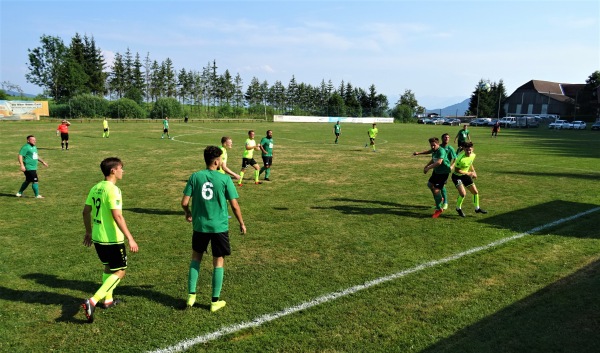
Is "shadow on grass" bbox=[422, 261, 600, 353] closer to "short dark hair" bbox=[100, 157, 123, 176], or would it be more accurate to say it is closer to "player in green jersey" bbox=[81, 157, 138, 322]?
"player in green jersey" bbox=[81, 157, 138, 322]

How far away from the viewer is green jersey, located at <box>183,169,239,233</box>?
5191mm

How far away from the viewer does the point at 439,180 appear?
33.8 feet

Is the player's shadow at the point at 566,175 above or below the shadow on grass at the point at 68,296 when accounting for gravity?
above

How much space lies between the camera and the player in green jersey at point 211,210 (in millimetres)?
5195

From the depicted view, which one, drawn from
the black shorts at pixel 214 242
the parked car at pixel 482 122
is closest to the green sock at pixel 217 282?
the black shorts at pixel 214 242

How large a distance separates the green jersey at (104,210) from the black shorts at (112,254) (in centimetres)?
7

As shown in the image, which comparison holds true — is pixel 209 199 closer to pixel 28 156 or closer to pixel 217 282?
pixel 217 282

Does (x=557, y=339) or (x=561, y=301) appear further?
(x=561, y=301)

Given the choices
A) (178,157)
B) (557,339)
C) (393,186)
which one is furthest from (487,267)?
(178,157)

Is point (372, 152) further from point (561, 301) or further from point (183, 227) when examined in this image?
point (561, 301)

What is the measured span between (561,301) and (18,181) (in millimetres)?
16670

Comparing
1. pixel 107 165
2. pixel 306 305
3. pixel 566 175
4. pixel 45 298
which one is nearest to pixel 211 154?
pixel 107 165

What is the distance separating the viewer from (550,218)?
996cm

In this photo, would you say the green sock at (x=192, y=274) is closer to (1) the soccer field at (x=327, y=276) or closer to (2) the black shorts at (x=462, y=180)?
(1) the soccer field at (x=327, y=276)
